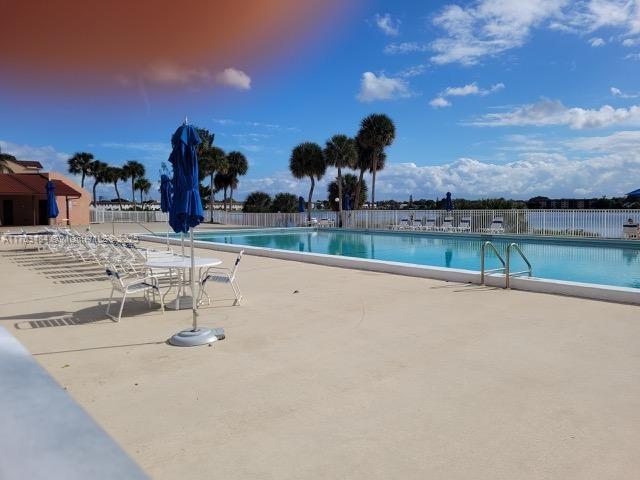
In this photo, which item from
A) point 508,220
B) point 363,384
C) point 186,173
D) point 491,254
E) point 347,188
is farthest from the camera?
point 347,188

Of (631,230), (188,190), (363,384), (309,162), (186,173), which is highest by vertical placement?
(309,162)

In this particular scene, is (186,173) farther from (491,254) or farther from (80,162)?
(80,162)

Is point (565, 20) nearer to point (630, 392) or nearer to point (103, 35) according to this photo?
point (103, 35)

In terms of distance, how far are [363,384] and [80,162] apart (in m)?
61.0

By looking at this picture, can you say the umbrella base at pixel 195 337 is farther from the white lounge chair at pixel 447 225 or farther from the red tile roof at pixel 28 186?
the red tile roof at pixel 28 186

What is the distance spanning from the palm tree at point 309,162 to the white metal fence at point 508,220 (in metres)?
7.35

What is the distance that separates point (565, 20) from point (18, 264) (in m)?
16.5

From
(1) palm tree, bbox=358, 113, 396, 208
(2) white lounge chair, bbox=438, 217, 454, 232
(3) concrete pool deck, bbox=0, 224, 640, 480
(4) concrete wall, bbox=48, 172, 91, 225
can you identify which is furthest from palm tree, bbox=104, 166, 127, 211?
(3) concrete pool deck, bbox=0, 224, 640, 480

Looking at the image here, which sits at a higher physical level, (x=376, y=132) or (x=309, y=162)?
(x=376, y=132)

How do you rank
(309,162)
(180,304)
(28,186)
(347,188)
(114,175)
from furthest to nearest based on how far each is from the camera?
(114,175), (347,188), (309,162), (28,186), (180,304)

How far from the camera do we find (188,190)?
17.5 ft

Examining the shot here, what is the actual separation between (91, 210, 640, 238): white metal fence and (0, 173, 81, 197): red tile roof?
1324cm

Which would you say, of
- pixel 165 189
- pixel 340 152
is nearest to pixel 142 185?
pixel 340 152

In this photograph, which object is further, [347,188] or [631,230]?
[347,188]
